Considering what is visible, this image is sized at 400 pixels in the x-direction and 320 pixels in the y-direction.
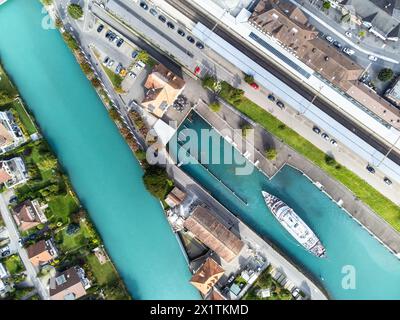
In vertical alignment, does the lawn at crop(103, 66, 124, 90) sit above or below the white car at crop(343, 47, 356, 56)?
below

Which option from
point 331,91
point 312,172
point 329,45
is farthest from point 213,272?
point 329,45

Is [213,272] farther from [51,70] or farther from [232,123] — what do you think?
[51,70]

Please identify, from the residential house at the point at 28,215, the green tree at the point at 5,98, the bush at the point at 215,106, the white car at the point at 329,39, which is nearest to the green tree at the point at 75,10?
the green tree at the point at 5,98

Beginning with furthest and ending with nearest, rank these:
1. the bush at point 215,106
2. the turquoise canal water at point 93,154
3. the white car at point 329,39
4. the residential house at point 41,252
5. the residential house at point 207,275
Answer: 1. the turquoise canal water at point 93,154
2. the white car at point 329,39
3. the bush at point 215,106
4. the residential house at point 41,252
5. the residential house at point 207,275

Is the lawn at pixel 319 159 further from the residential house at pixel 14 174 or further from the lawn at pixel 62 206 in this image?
the residential house at pixel 14 174

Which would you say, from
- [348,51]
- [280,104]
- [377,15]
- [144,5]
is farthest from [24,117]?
[377,15]

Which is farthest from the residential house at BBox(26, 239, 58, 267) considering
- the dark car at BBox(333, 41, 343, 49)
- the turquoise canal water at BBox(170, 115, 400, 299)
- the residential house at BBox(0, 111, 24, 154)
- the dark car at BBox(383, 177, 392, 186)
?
the dark car at BBox(333, 41, 343, 49)

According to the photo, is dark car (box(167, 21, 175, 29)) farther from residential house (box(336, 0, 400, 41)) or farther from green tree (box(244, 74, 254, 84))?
residential house (box(336, 0, 400, 41))
